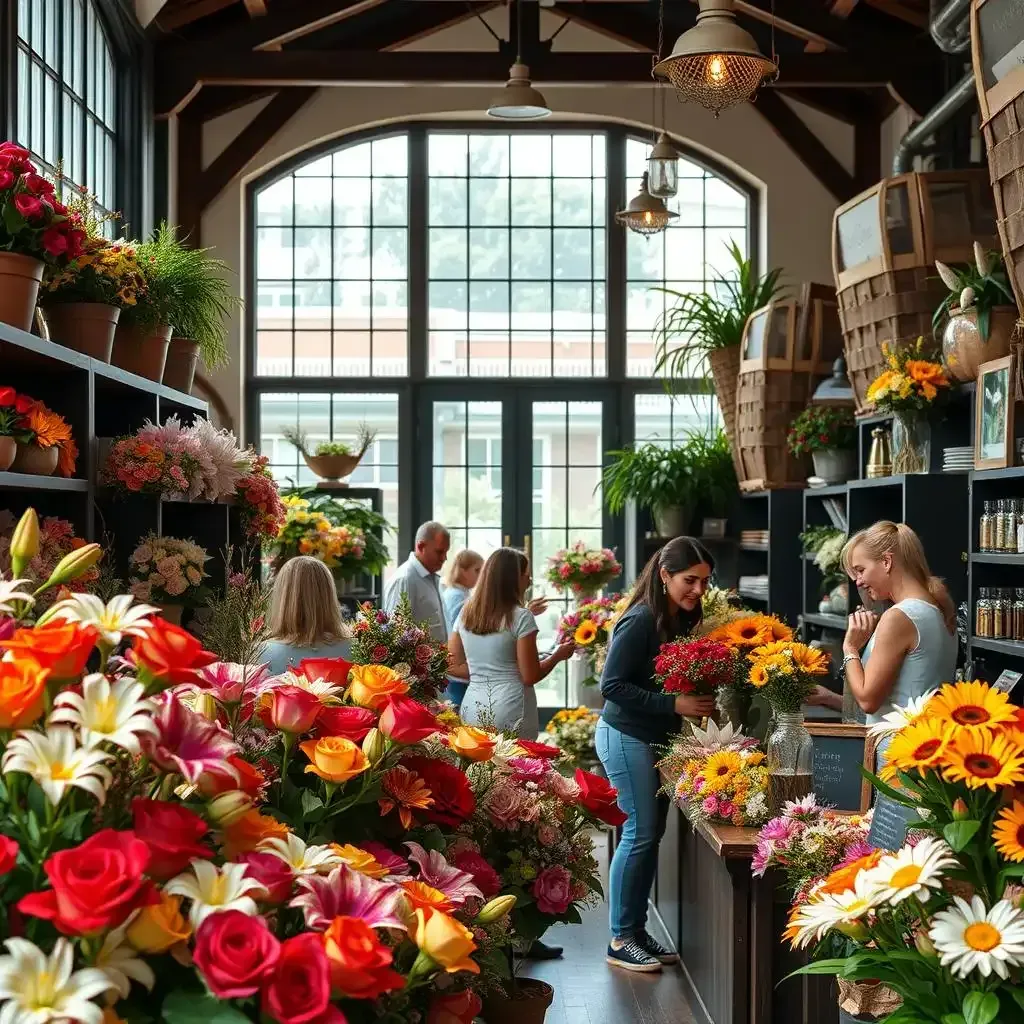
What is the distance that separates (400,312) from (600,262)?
59.6 inches

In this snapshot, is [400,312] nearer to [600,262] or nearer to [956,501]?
[600,262]

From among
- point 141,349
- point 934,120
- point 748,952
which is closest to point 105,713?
point 748,952

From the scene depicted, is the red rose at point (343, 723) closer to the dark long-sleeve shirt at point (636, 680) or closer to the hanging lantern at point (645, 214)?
the dark long-sleeve shirt at point (636, 680)

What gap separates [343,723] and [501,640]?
165 inches

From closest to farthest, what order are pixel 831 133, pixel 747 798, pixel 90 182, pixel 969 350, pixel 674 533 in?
pixel 747 798 < pixel 969 350 < pixel 90 182 < pixel 674 533 < pixel 831 133

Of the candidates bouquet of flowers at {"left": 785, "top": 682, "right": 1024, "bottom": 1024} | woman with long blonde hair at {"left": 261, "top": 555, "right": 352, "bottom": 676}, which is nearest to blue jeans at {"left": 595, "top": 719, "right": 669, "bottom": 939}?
woman with long blonde hair at {"left": 261, "top": 555, "right": 352, "bottom": 676}

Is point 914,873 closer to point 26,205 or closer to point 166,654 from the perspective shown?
point 166,654

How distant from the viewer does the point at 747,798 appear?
3.72 meters

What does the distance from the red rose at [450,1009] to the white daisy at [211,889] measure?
290 mm

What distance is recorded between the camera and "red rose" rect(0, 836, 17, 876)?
942mm

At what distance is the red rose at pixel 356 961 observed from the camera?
0.99 metres

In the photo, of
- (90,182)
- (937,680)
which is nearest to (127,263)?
(937,680)

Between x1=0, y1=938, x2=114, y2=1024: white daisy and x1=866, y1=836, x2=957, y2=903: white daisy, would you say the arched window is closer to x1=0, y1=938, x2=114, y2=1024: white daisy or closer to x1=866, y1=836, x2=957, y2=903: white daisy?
x1=866, y1=836, x2=957, y2=903: white daisy

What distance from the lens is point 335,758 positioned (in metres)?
1.32
